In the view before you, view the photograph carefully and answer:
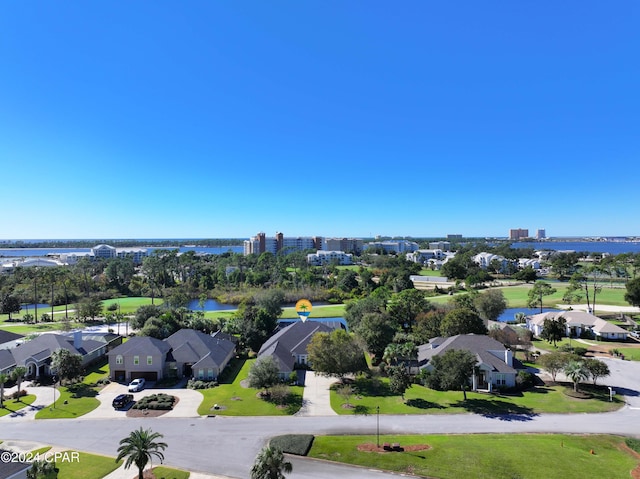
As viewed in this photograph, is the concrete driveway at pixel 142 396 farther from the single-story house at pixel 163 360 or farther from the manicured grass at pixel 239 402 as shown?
the single-story house at pixel 163 360

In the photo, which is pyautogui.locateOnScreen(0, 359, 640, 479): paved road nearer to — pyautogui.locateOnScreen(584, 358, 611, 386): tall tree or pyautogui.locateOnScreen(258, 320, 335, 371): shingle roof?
pyautogui.locateOnScreen(584, 358, 611, 386): tall tree

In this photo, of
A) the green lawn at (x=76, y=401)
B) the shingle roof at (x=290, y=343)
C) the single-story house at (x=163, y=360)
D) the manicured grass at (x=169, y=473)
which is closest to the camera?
the manicured grass at (x=169, y=473)

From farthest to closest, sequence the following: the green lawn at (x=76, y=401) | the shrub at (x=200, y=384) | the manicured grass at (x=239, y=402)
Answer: the shrub at (x=200, y=384) → the manicured grass at (x=239, y=402) → the green lawn at (x=76, y=401)

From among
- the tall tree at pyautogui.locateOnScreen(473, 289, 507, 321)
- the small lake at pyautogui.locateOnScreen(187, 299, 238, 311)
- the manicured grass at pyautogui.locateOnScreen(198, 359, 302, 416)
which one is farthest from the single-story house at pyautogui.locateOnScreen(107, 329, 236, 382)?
the tall tree at pyautogui.locateOnScreen(473, 289, 507, 321)

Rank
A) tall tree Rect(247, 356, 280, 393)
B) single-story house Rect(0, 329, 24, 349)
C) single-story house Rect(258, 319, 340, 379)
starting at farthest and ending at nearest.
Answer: single-story house Rect(0, 329, 24, 349) < single-story house Rect(258, 319, 340, 379) < tall tree Rect(247, 356, 280, 393)

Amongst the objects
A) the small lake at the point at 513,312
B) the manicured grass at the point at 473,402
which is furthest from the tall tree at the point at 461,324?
the small lake at the point at 513,312

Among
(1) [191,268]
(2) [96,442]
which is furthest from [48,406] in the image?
(1) [191,268]
